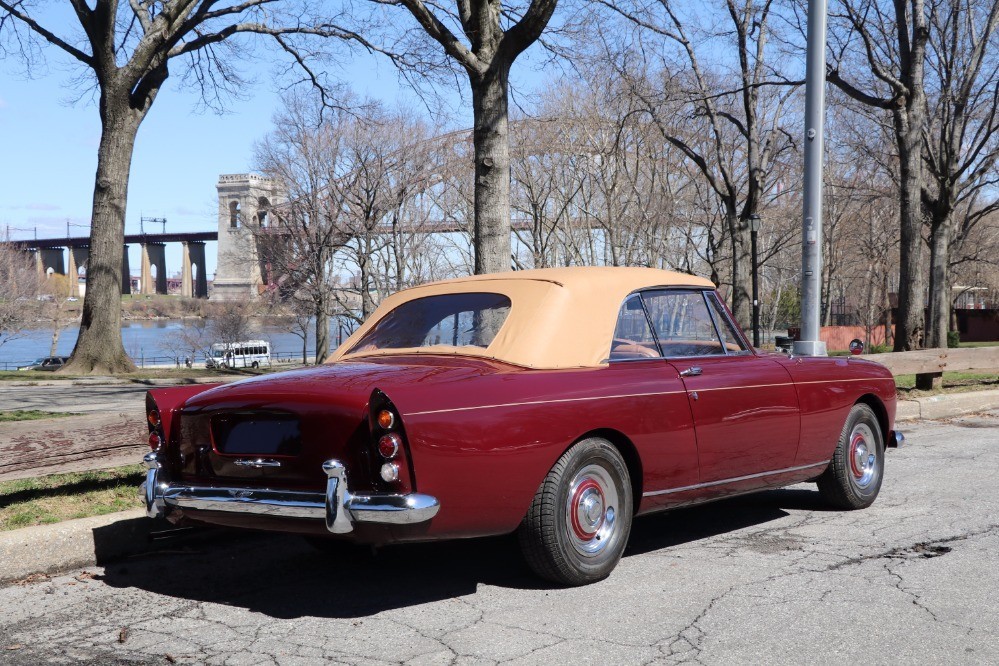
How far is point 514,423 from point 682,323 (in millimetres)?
1757

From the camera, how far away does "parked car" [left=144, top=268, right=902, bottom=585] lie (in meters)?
3.93

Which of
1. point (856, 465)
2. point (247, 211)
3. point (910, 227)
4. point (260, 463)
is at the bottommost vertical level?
point (856, 465)

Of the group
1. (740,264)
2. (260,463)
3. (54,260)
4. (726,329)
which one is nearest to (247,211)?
(740,264)

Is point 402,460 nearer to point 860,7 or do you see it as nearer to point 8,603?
point 8,603

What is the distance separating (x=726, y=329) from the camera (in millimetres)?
5824

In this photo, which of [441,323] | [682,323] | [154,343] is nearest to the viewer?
[441,323]

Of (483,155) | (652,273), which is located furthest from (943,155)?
(652,273)

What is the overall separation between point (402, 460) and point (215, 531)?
6.77 feet

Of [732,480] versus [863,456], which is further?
[863,456]

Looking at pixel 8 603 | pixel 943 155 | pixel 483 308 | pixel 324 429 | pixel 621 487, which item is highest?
pixel 943 155

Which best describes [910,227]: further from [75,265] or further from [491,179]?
[75,265]

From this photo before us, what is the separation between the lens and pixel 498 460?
13.5ft

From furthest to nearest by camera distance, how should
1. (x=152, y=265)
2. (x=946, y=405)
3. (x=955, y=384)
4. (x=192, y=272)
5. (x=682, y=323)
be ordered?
(x=152, y=265)
(x=192, y=272)
(x=955, y=384)
(x=946, y=405)
(x=682, y=323)

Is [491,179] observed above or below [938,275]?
above
